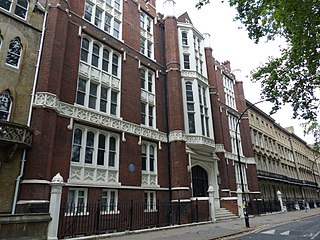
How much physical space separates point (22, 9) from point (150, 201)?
15.8m

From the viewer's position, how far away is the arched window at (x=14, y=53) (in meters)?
13.4

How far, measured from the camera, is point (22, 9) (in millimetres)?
14625

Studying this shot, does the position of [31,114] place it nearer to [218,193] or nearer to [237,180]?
[218,193]

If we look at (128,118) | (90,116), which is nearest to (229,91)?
(128,118)

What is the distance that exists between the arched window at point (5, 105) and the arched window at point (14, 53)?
190cm

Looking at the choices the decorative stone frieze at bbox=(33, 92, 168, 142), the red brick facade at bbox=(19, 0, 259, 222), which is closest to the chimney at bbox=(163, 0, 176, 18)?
the red brick facade at bbox=(19, 0, 259, 222)

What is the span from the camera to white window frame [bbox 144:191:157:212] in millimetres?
18188

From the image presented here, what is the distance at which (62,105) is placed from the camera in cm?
1493

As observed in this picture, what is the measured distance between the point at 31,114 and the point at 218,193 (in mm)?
18526

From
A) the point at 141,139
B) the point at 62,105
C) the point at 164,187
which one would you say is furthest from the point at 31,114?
A: the point at 164,187

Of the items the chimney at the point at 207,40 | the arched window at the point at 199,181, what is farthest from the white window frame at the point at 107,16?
the arched window at the point at 199,181

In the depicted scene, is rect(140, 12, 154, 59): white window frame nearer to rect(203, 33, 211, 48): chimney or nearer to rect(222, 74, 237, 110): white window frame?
rect(203, 33, 211, 48): chimney

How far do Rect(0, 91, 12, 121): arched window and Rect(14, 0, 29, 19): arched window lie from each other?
517 cm

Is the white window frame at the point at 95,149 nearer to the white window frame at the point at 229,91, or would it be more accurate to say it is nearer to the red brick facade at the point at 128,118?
the red brick facade at the point at 128,118
